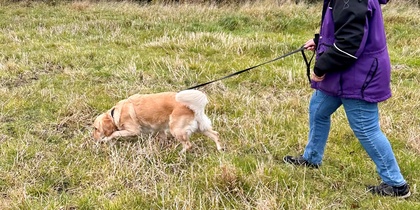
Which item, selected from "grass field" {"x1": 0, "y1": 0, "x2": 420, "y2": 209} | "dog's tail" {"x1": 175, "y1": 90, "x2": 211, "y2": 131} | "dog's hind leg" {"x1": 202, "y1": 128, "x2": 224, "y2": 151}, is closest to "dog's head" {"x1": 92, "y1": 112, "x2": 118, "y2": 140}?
"grass field" {"x1": 0, "y1": 0, "x2": 420, "y2": 209}

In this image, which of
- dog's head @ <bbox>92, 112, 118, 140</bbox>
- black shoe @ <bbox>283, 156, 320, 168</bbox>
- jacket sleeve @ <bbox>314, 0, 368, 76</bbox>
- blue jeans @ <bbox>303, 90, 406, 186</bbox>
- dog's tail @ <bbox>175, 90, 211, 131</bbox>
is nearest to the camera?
jacket sleeve @ <bbox>314, 0, 368, 76</bbox>

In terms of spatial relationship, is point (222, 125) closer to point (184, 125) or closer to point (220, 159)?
point (184, 125)

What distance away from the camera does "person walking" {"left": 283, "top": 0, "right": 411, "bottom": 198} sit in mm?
2931

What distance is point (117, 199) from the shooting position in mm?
3307

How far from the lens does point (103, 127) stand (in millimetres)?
4531

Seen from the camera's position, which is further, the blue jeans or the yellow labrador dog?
the yellow labrador dog

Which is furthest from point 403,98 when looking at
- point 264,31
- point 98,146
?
point 264,31

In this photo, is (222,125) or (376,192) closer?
(376,192)

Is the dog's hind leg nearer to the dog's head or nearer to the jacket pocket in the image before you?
the dog's head

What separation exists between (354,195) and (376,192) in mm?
168

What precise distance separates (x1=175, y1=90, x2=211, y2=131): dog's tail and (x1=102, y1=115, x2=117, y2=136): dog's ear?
79 centimetres

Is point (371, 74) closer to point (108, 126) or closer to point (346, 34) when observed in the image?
point (346, 34)

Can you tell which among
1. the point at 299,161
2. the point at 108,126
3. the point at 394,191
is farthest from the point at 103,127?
the point at 394,191

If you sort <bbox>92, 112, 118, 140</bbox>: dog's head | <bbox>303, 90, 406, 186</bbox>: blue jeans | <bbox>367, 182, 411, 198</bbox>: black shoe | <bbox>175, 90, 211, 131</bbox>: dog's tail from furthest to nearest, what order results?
<bbox>92, 112, 118, 140</bbox>: dog's head
<bbox>175, 90, 211, 131</bbox>: dog's tail
<bbox>367, 182, 411, 198</bbox>: black shoe
<bbox>303, 90, 406, 186</bbox>: blue jeans
